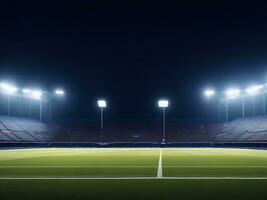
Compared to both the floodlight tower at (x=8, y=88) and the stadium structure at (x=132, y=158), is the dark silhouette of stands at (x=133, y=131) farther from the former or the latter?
the floodlight tower at (x=8, y=88)

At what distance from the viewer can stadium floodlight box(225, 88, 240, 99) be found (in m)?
55.5

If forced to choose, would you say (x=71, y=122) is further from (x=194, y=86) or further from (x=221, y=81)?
(x=221, y=81)

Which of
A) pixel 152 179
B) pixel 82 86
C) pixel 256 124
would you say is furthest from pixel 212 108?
pixel 152 179

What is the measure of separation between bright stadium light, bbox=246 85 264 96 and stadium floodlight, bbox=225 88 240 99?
8.12 ft

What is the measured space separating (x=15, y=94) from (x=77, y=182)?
48.0 meters

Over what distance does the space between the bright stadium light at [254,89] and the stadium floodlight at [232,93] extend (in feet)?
8.12

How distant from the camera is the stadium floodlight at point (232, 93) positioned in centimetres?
5552

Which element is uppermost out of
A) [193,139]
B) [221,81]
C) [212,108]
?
[221,81]

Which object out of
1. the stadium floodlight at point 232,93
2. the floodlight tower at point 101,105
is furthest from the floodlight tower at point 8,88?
the stadium floodlight at point 232,93

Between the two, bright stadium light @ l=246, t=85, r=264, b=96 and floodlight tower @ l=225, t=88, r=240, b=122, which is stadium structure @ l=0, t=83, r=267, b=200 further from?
bright stadium light @ l=246, t=85, r=264, b=96

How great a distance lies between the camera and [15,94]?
2094 inches

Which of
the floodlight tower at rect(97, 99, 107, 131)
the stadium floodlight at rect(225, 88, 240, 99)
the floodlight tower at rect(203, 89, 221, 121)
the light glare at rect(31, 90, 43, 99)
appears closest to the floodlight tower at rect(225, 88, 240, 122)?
the stadium floodlight at rect(225, 88, 240, 99)

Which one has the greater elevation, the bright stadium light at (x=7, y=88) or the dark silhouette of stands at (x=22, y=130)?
the bright stadium light at (x=7, y=88)

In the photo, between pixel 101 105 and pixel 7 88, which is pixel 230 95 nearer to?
pixel 101 105
